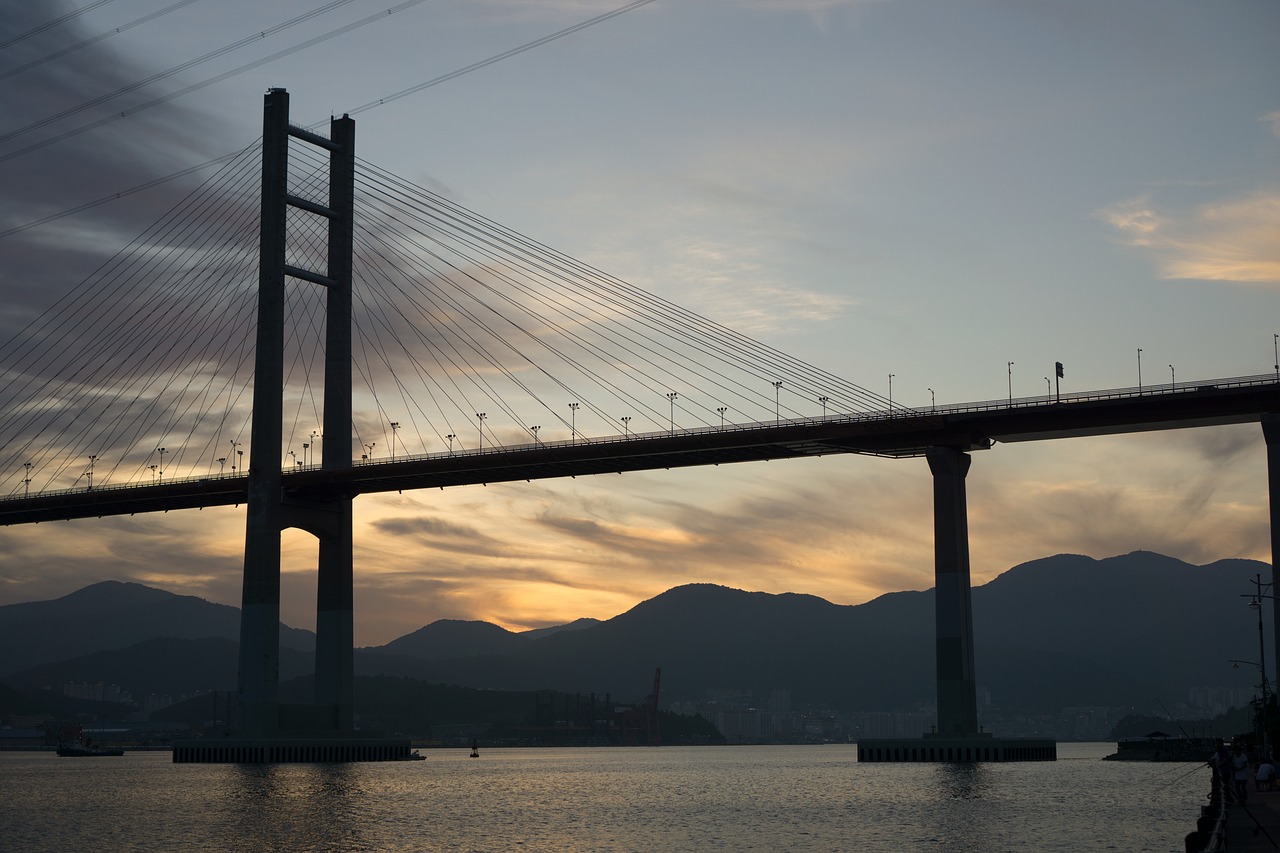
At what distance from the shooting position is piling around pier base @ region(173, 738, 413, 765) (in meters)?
82.9

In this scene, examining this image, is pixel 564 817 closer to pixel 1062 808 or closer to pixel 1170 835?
pixel 1062 808

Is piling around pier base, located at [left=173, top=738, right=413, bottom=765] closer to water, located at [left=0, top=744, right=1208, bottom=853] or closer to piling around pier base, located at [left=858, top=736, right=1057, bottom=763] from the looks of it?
water, located at [left=0, top=744, right=1208, bottom=853]

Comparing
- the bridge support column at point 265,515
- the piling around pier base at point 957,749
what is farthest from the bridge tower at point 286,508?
the piling around pier base at point 957,749

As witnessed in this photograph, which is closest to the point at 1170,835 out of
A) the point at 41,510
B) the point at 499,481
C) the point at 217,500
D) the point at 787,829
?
the point at 787,829

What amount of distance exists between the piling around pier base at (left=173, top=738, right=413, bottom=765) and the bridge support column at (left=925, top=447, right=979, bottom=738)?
118ft

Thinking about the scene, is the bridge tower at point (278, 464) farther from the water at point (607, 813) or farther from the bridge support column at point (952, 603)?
the bridge support column at point (952, 603)

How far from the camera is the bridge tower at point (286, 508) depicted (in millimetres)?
83812

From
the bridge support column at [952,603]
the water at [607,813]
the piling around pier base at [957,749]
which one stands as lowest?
the water at [607,813]

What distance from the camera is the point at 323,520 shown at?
290ft

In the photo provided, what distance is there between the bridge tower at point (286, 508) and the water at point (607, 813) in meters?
3.37

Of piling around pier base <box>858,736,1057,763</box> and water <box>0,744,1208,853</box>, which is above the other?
piling around pier base <box>858,736,1057,763</box>

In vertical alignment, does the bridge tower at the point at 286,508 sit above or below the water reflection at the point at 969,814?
above

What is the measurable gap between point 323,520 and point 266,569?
17.3ft

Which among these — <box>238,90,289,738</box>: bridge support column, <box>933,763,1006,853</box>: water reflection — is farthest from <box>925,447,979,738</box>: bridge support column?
<box>238,90,289,738</box>: bridge support column
